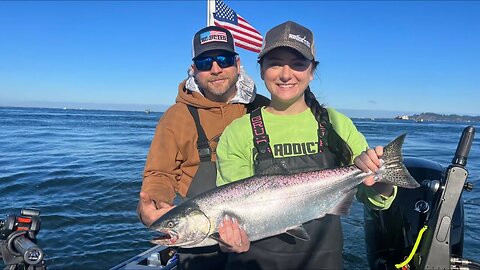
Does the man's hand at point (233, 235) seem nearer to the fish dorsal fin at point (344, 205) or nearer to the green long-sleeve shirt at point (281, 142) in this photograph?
the green long-sleeve shirt at point (281, 142)

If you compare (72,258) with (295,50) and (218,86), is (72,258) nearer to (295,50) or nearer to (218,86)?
(218,86)

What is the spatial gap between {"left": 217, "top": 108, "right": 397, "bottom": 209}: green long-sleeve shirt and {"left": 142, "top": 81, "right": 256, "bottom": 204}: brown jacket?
2.50ft

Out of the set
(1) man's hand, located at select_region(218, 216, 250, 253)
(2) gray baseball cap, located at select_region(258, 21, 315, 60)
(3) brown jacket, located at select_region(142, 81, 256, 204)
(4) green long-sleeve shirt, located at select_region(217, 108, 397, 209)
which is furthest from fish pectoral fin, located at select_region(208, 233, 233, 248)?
(2) gray baseball cap, located at select_region(258, 21, 315, 60)

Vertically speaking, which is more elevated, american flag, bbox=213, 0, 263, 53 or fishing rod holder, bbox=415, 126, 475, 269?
american flag, bbox=213, 0, 263, 53

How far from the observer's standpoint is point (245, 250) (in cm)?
310

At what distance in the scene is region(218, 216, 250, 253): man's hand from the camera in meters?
3.03

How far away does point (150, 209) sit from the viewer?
3.60 m

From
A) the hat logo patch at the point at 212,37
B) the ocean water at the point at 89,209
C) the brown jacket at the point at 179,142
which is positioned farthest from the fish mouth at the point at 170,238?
the ocean water at the point at 89,209

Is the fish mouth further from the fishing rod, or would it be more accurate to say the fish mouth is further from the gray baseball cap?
the fishing rod

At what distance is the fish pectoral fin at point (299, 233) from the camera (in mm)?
3051

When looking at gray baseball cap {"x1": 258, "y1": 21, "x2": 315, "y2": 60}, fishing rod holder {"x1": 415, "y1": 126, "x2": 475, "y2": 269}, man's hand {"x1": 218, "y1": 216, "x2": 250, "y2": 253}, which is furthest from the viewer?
fishing rod holder {"x1": 415, "y1": 126, "x2": 475, "y2": 269}

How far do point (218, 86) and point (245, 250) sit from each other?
199cm

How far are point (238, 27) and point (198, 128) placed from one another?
5262 millimetres

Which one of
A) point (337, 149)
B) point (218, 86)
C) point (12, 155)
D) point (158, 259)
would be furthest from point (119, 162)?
point (337, 149)
